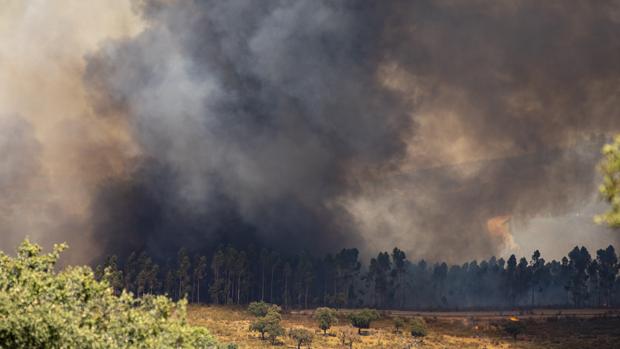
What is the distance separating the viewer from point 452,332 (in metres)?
169

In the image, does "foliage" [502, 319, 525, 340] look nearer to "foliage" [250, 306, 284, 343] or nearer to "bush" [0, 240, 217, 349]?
"foliage" [250, 306, 284, 343]

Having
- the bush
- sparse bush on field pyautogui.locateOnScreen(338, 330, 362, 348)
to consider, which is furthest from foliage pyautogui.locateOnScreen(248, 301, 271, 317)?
the bush

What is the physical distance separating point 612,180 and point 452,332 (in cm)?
16672

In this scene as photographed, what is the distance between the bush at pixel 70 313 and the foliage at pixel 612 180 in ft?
78.0

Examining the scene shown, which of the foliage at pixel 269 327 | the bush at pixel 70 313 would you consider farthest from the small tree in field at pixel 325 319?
the bush at pixel 70 313

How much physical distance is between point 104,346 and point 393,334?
439 ft

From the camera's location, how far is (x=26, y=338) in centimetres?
2841

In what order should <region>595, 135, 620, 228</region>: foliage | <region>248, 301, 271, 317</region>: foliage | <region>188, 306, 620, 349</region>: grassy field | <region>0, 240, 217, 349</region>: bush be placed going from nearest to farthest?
1. <region>595, 135, 620, 228</region>: foliage
2. <region>0, 240, 217, 349</region>: bush
3. <region>188, 306, 620, 349</region>: grassy field
4. <region>248, 301, 271, 317</region>: foliage

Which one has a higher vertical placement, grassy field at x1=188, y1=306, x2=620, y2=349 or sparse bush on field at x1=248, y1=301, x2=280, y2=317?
sparse bush on field at x1=248, y1=301, x2=280, y2=317

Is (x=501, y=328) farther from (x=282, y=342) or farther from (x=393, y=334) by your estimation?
(x=282, y=342)

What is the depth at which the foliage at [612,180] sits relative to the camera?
35.8 feet

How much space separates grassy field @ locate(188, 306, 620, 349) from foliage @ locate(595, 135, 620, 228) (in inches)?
4462

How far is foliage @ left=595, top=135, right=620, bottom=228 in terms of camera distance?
10.9 meters

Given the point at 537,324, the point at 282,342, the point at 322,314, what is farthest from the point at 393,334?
the point at 537,324
